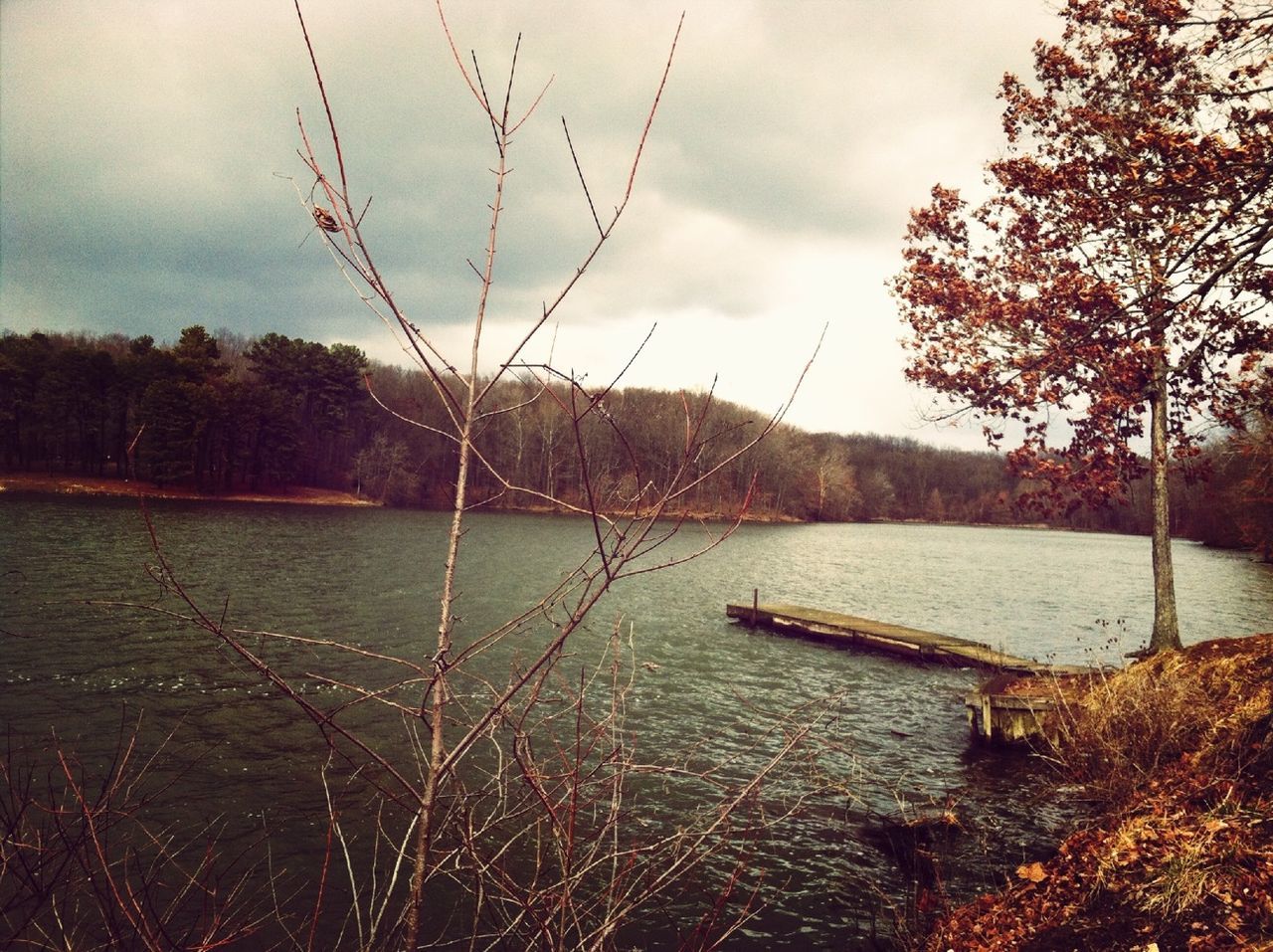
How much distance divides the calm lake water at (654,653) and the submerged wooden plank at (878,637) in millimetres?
993

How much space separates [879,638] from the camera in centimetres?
2170

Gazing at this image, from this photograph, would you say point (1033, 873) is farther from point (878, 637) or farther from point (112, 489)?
point (112, 489)

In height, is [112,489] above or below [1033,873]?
above

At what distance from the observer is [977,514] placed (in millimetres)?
131125

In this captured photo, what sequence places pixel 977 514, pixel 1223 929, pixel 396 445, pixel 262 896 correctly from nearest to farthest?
pixel 1223 929, pixel 262 896, pixel 396 445, pixel 977 514

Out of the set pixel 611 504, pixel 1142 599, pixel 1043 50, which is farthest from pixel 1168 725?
pixel 1142 599

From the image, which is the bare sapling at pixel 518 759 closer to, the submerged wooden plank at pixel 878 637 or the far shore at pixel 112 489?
the submerged wooden plank at pixel 878 637

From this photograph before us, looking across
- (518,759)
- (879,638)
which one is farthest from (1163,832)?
(879,638)

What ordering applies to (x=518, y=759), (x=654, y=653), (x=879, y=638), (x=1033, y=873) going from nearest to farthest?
(x=518, y=759)
(x=1033, y=873)
(x=654, y=653)
(x=879, y=638)

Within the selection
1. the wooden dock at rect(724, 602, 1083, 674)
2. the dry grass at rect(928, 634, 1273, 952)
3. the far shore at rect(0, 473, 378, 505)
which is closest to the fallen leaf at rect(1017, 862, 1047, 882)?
the dry grass at rect(928, 634, 1273, 952)

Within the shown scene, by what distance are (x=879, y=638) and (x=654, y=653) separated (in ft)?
23.1

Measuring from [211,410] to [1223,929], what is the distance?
66.4 m

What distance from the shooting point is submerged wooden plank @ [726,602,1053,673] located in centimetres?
1911

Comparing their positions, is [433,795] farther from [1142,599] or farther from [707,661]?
[1142,599]
